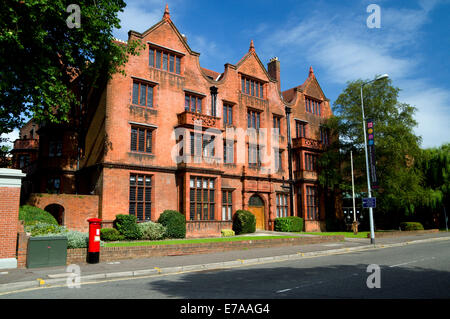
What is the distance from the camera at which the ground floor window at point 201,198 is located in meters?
25.4

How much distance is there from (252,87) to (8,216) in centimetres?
2398

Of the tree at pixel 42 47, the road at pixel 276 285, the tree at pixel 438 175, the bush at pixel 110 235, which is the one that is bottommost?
the road at pixel 276 285

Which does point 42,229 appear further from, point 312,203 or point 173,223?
point 312,203

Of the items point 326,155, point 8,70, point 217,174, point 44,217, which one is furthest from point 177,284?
point 326,155

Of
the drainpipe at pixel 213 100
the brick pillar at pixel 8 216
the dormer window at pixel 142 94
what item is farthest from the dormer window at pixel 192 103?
the brick pillar at pixel 8 216

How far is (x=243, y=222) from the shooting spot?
1085 inches

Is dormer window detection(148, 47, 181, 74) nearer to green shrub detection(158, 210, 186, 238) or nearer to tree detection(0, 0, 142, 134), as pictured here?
tree detection(0, 0, 142, 134)

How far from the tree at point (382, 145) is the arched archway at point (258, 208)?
748 centimetres

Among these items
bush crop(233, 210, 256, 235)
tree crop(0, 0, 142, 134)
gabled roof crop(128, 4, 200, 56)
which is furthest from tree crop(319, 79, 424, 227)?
tree crop(0, 0, 142, 134)

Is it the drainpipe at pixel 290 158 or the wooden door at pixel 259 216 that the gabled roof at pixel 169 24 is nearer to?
the drainpipe at pixel 290 158

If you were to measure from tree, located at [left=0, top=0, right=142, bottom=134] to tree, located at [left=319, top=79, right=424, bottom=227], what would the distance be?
23.9 meters

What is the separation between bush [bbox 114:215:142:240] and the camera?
71.3ft

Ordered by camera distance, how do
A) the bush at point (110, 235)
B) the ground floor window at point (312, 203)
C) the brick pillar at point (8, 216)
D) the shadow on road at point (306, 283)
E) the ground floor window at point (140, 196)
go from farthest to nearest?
the ground floor window at point (312, 203) < the ground floor window at point (140, 196) < the bush at point (110, 235) < the brick pillar at point (8, 216) < the shadow on road at point (306, 283)
